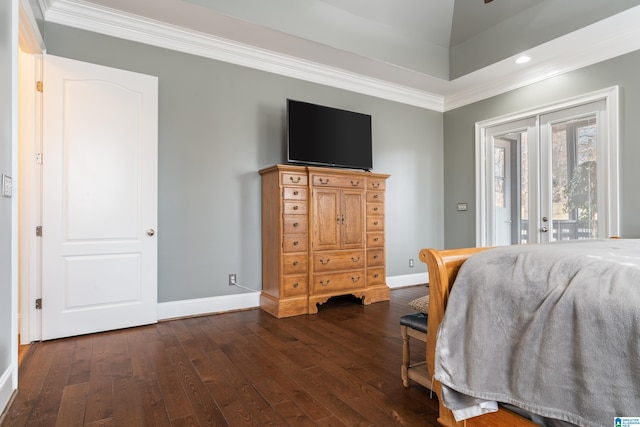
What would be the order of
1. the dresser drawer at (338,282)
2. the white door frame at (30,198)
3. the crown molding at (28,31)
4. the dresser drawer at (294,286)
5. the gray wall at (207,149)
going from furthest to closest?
the dresser drawer at (338,282) → the dresser drawer at (294,286) → the gray wall at (207,149) → the white door frame at (30,198) → the crown molding at (28,31)

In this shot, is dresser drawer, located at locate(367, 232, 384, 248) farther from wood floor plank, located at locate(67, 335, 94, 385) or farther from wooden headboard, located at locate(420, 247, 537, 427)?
wood floor plank, located at locate(67, 335, 94, 385)

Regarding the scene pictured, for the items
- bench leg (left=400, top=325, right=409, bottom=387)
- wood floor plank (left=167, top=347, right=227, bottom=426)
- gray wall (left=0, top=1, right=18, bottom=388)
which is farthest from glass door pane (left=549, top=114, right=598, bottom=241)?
gray wall (left=0, top=1, right=18, bottom=388)

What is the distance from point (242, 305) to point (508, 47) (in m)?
4.09

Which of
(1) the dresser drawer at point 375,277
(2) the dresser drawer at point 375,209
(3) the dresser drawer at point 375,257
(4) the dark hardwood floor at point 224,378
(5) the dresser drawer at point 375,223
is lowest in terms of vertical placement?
(4) the dark hardwood floor at point 224,378

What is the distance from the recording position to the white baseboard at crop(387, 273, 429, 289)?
15.6ft

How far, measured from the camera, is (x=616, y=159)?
3502 mm

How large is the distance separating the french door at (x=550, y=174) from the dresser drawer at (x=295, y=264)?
270cm

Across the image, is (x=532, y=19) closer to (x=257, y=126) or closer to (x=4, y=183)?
(x=257, y=126)

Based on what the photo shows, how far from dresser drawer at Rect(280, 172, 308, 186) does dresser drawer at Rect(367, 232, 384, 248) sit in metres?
1.02

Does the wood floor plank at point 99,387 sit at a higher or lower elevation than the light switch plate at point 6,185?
lower

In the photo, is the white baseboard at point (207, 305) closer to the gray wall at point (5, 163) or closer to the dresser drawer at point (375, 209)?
the gray wall at point (5, 163)

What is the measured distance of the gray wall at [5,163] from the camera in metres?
1.75

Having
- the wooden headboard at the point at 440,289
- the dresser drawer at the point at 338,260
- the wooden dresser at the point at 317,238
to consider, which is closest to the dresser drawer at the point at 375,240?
the wooden dresser at the point at 317,238

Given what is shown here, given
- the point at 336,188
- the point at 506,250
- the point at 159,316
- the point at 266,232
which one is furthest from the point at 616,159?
the point at 159,316
